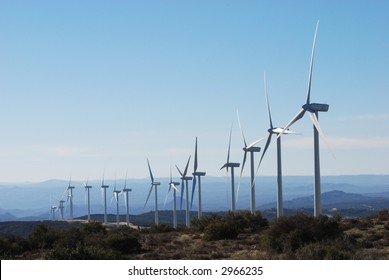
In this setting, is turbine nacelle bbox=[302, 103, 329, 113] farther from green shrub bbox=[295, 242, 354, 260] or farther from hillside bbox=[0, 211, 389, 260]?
green shrub bbox=[295, 242, 354, 260]

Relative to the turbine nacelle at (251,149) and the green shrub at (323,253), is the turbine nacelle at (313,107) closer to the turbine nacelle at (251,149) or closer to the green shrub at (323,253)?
the turbine nacelle at (251,149)

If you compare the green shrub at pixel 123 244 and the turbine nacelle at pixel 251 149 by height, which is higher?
the turbine nacelle at pixel 251 149

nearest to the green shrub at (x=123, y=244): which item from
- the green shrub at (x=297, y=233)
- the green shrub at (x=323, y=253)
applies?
the green shrub at (x=297, y=233)

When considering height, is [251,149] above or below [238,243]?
above

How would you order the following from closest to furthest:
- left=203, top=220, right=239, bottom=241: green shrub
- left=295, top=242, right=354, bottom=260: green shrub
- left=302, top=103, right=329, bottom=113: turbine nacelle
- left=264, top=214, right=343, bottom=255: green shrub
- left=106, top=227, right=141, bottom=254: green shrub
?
left=295, top=242, right=354, bottom=260: green shrub
left=264, top=214, right=343, bottom=255: green shrub
left=106, top=227, right=141, bottom=254: green shrub
left=203, top=220, right=239, bottom=241: green shrub
left=302, top=103, right=329, bottom=113: turbine nacelle

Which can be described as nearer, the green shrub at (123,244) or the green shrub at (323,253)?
the green shrub at (323,253)

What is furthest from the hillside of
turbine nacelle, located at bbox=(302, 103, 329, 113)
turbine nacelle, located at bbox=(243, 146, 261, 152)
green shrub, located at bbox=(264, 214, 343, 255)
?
turbine nacelle, located at bbox=(243, 146, 261, 152)

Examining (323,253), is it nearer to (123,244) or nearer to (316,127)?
(123,244)

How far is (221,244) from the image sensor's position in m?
36.5

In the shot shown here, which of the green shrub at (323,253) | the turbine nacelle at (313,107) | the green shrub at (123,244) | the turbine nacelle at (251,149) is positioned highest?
the turbine nacelle at (313,107)

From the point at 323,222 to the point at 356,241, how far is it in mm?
2146

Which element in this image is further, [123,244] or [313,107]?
[313,107]

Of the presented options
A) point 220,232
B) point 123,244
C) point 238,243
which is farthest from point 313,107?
point 123,244
